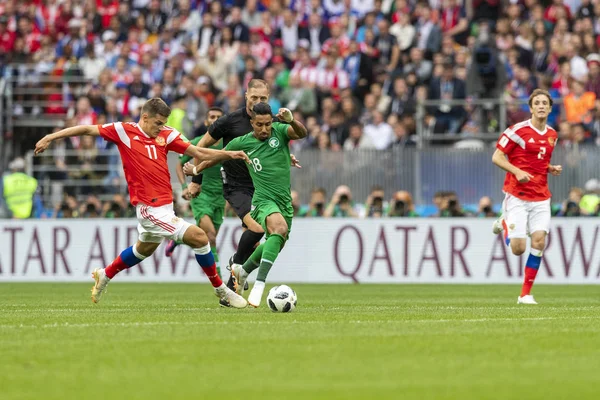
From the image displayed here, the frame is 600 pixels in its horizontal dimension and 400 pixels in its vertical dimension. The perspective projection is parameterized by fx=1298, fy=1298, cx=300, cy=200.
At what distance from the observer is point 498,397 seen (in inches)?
274

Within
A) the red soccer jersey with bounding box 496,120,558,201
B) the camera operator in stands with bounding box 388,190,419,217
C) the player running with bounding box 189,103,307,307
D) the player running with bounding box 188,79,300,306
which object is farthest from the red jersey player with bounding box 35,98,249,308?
the camera operator in stands with bounding box 388,190,419,217

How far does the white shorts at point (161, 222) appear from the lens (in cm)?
1321

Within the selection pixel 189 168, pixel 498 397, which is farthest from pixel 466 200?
pixel 498 397

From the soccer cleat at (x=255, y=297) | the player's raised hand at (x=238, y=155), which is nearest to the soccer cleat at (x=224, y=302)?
the soccer cleat at (x=255, y=297)

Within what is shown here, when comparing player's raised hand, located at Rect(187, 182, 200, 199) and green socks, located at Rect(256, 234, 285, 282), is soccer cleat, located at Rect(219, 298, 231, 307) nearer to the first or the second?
green socks, located at Rect(256, 234, 285, 282)

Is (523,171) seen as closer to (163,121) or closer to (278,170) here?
(278,170)

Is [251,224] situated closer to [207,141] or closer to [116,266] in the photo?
[207,141]

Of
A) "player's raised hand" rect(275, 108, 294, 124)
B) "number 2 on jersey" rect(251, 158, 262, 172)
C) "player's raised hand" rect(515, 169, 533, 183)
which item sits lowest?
"player's raised hand" rect(515, 169, 533, 183)

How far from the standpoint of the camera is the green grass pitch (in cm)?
729

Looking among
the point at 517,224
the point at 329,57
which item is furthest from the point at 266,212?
the point at 329,57

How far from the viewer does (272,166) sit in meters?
13.8

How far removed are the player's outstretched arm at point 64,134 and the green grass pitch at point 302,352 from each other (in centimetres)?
164

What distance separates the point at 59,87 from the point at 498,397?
2401 centimetres

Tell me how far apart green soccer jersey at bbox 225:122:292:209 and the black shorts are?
1.50 meters
